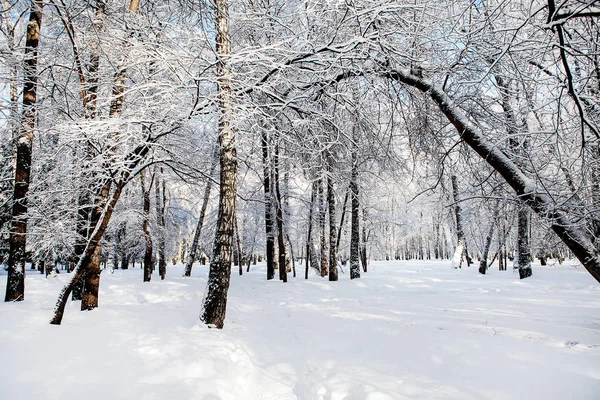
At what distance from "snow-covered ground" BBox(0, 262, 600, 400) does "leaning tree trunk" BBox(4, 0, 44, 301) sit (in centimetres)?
82

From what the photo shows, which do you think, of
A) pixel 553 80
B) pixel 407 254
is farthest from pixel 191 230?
pixel 407 254

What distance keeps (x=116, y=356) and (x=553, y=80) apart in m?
5.59

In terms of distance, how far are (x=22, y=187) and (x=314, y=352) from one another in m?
7.30

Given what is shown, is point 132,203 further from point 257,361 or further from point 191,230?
point 257,361

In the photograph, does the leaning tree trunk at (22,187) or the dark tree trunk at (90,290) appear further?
the leaning tree trunk at (22,187)

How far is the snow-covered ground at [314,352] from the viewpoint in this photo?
301cm

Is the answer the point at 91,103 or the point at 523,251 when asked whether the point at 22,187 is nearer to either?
the point at 91,103

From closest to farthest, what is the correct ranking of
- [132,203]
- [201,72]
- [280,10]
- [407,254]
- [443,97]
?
[201,72], [443,97], [280,10], [132,203], [407,254]

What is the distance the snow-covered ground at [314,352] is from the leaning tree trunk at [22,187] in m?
0.82

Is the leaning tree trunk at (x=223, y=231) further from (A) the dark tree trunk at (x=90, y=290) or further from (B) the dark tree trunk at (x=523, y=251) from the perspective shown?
(B) the dark tree trunk at (x=523, y=251)

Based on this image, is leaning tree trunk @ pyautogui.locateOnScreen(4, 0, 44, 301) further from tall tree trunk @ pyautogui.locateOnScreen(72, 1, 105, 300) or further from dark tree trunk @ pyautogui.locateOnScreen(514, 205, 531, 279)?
dark tree trunk @ pyautogui.locateOnScreen(514, 205, 531, 279)

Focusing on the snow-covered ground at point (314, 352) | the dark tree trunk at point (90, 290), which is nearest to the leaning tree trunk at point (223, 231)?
the snow-covered ground at point (314, 352)

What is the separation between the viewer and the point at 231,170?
233 inches

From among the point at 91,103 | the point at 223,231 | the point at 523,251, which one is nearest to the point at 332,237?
the point at 523,251
